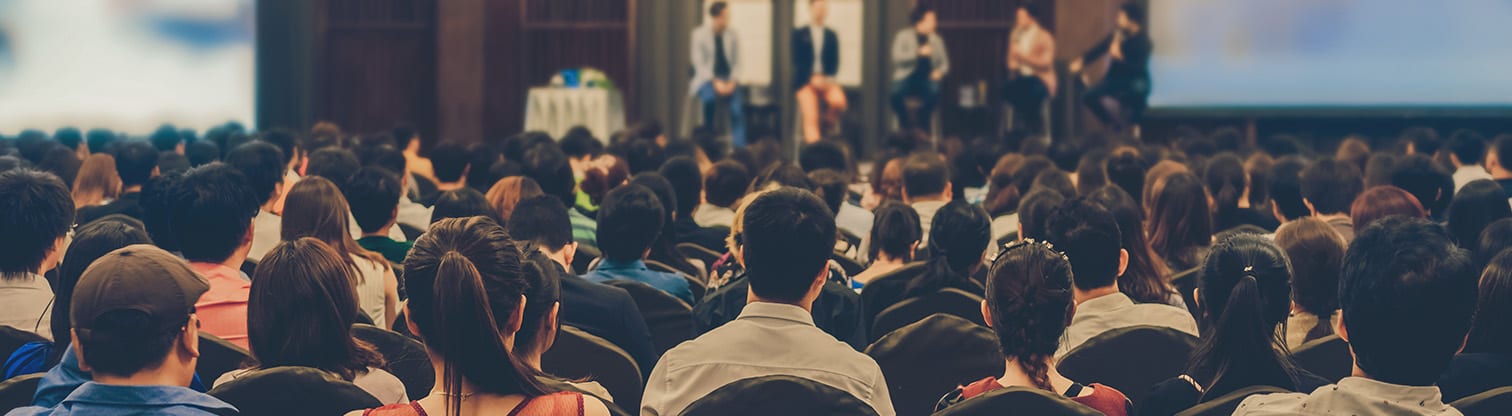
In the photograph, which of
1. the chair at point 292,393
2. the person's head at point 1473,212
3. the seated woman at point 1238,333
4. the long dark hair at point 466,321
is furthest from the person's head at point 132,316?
the person's head at point 1473,212

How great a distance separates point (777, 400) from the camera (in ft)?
7.59

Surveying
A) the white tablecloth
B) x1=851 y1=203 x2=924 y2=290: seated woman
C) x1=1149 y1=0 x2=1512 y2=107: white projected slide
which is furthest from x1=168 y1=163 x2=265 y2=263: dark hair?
x1=1149 y1=0 x2=1512 y2=107: white projected slide

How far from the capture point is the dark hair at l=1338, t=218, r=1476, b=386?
2.26 m

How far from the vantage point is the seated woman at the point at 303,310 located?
2.54 m

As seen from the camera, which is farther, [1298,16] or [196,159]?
[1298,16]

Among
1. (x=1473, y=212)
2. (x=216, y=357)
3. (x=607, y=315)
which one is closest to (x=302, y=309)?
(x=216, y=357)

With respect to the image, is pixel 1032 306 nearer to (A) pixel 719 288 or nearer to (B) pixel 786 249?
(B) pixel 786 249

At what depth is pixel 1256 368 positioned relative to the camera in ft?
9.11

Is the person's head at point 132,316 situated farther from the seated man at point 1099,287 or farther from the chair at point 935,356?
the seated man at point 1099,287

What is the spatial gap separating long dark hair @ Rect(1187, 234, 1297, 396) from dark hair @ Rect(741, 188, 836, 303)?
2.28 feet

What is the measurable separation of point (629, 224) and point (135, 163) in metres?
2.86

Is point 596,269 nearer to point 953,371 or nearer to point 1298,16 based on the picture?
point 953,371

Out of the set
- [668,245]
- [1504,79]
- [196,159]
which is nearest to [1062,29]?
[1504,79]

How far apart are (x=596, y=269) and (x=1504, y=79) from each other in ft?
32.2
